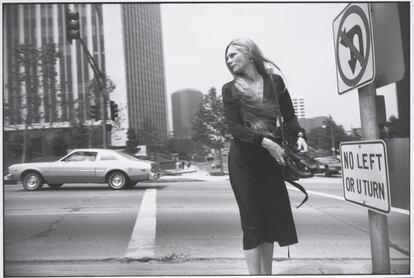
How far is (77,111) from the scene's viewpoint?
13.0 ft

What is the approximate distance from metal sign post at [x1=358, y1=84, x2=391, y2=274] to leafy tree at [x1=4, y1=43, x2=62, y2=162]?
2.79m

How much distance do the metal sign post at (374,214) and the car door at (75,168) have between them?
310 centimetres

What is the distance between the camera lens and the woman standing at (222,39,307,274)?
7.84 feet

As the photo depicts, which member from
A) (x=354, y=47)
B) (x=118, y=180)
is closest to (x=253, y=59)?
(x=354, y=47)

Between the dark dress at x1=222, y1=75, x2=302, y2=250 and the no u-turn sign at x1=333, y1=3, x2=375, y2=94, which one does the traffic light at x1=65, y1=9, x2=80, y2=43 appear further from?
the no u-turn sign at x1=333, y1=3, x2=375, y2=94

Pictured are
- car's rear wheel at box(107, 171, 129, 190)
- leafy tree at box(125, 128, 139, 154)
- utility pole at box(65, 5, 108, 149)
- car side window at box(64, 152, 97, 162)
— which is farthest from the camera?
car's rear wheel at box(107, 171, 129, 190)

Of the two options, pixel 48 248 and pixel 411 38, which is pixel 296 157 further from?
pixel 48 248

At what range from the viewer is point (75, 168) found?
5.09 m

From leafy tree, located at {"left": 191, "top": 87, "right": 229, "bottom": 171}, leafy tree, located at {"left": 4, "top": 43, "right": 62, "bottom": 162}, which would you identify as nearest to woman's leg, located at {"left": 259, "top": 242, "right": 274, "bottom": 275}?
leafy tree, located at {"left": 191, "top": 87, "right": 229, "bottom": 171}

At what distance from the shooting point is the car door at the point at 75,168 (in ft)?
14.3

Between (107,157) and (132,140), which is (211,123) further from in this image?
(107,157)

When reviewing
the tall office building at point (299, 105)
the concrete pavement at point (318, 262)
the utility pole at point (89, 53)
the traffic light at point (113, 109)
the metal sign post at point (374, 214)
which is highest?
the utility pole at point (89, 53)

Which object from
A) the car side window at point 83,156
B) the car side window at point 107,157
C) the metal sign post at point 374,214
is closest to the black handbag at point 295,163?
the metal sign post at point 374,214

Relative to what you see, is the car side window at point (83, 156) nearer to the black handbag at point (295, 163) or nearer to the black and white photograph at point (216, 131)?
the black and white photograph at point (216, 131)
